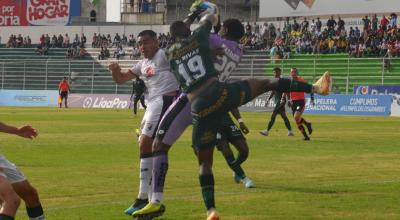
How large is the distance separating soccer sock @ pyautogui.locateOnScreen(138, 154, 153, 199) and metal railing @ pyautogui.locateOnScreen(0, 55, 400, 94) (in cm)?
3947

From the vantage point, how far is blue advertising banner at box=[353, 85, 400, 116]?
46594 millimetres

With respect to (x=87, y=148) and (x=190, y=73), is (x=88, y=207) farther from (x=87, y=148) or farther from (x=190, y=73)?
(x=87, y=148)

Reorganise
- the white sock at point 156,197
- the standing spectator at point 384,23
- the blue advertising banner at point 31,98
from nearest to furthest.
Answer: the white sock at point 156,197, the standing spectator at point 384,23, the blue advertising banner at point 31,98

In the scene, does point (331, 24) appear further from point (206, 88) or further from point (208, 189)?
point (208, 189)

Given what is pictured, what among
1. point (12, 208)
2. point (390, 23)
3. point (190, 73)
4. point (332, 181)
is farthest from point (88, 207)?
point (390, 23)

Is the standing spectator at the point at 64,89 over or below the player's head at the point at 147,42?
below

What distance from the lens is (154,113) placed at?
42.2ft

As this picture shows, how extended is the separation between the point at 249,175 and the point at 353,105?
32.5 m

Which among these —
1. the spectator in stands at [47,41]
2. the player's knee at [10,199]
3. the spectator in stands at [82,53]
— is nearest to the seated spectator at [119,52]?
the spectator in stands at [82,53]

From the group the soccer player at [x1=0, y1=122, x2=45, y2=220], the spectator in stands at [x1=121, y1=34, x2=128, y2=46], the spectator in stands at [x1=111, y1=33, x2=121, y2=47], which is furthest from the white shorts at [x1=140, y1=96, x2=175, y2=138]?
A: the spectator in stands at [x1=121, y1=34, x2=128, y2=46]

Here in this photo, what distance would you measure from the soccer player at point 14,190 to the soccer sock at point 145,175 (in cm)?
302

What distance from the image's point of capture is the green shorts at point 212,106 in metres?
11.0

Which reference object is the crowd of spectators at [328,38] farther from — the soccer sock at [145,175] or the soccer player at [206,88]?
the soccer player at [206,88]

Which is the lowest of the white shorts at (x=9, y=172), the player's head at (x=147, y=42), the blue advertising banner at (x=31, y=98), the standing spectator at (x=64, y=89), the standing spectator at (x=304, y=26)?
the blue advertising banner at (x=31, y=98)
